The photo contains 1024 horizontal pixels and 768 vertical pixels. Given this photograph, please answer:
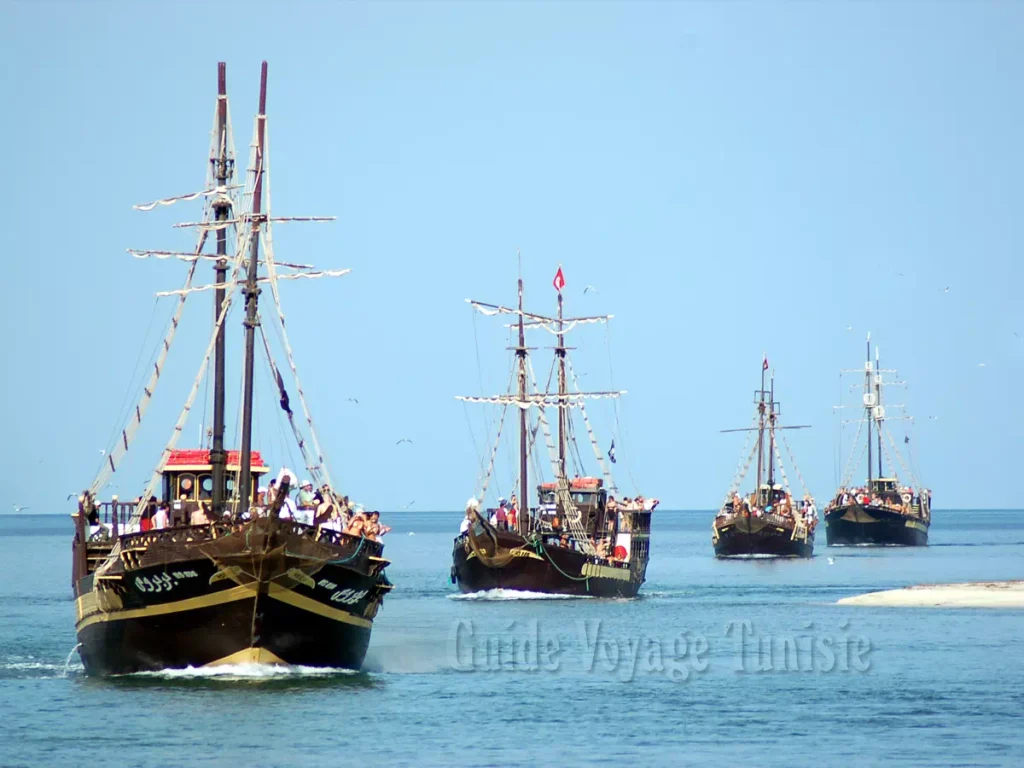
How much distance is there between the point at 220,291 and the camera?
45219mm

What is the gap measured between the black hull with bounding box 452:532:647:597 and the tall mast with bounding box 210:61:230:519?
28.5m

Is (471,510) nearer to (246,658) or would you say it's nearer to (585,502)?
(585,502)

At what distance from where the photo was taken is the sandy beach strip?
69438 millimetres

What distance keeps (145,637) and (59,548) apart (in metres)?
149

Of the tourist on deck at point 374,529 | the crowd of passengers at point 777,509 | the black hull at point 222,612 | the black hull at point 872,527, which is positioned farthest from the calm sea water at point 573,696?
the black hull at point 872,527

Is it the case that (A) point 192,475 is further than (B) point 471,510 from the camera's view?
No

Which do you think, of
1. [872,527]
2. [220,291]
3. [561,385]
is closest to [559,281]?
[561,385]

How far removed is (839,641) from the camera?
54.8 m

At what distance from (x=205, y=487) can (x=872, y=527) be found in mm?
119252

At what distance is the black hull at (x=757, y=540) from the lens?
12300cm

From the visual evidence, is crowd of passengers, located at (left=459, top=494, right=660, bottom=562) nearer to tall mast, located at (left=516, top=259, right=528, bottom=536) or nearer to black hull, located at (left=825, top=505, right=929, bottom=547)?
tall mast, located at (left=516, top=259, right=528, bottom=536)

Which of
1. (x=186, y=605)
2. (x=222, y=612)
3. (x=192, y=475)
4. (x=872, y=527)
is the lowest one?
(x=222, y=612)

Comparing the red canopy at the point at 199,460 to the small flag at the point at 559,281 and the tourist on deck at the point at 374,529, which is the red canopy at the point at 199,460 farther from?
the small flag at the point at 559,281

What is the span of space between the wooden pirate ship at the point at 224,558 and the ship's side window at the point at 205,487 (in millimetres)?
36
